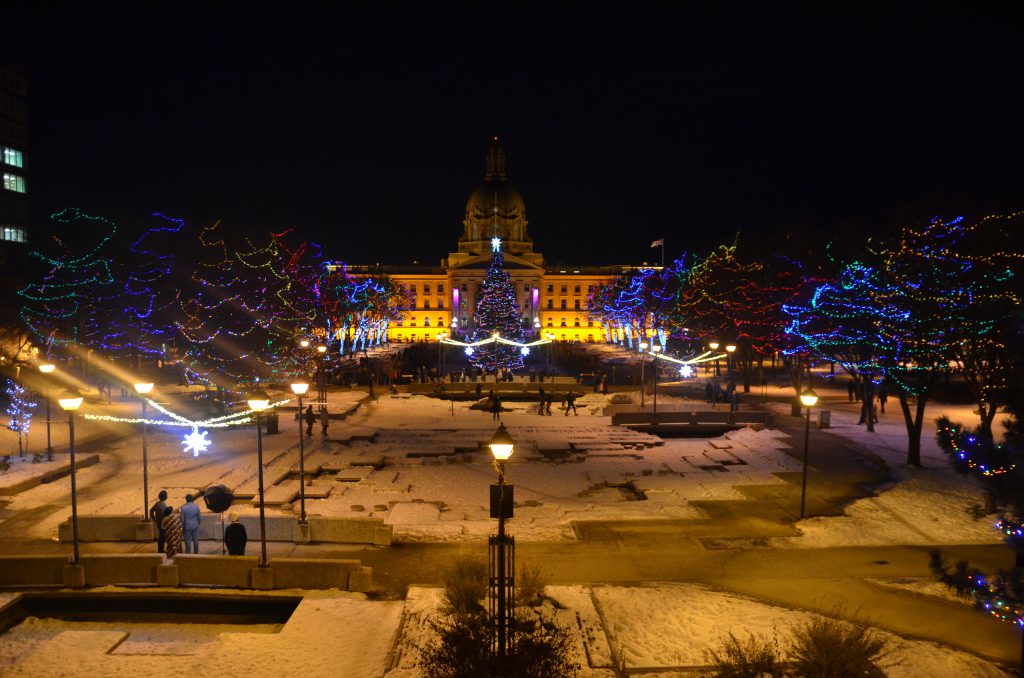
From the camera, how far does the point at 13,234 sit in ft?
221

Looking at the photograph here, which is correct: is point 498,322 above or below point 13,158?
below

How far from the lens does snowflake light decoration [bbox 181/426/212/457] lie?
25.2 metres

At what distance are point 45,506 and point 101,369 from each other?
2736 cm

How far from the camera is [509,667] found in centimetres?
899

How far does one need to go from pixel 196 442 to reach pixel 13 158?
5802 centimetres

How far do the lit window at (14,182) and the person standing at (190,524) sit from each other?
66.8 meters

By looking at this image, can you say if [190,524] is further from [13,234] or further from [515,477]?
[13,234]

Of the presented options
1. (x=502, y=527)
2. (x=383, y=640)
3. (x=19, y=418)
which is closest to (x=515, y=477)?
(x=383, y=640)

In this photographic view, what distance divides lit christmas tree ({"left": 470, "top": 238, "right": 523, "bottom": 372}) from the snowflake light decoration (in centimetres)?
2592

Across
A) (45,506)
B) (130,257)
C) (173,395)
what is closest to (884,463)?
(45,506)

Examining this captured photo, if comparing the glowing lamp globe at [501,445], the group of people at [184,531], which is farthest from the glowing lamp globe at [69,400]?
the glowing lamp globe at [501,445]

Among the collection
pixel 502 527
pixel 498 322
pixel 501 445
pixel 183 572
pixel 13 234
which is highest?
pixel 13 234

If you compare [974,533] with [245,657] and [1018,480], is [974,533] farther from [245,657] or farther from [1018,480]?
[245,657]

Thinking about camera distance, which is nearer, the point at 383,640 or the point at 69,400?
the point at 383,640
